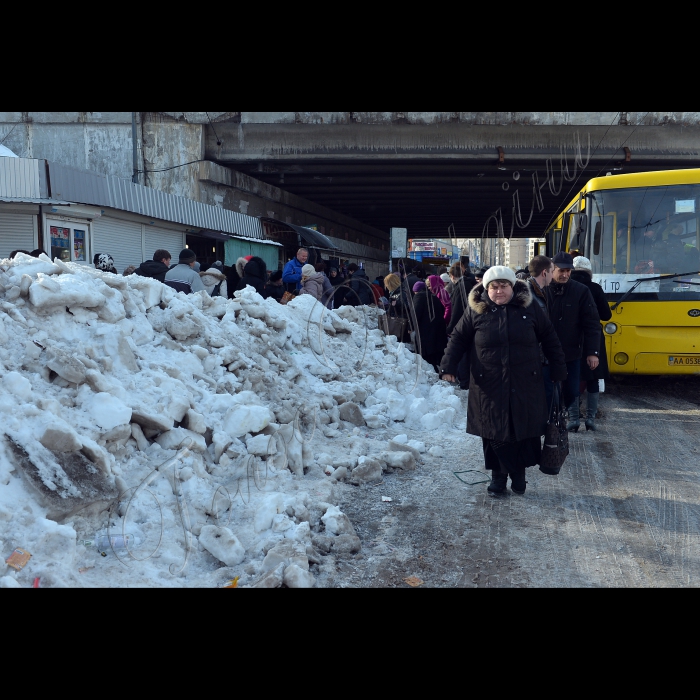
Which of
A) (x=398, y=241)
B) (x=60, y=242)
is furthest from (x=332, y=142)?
(x=60, y=242)

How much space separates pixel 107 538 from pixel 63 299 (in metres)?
2.33

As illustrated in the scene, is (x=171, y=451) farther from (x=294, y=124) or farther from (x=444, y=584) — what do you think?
(x=294, y=124)

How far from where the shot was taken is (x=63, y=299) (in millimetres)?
5516

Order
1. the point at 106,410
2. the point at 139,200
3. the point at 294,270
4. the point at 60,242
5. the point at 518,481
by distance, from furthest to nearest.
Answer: the point at 139,200, the point at 60,242, the point at 294,270, the point at 518,481, the point at 106,410

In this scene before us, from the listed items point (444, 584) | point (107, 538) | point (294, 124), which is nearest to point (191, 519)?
point (107, 538)

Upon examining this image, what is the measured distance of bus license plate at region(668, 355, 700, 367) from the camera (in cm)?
894

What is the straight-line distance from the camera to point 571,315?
708 centimetres

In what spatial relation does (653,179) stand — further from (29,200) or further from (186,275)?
(29,200)

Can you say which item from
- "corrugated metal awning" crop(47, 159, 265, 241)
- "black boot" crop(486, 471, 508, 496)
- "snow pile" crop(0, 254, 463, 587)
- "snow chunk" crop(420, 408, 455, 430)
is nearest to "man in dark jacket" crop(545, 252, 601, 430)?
"snow chunk" crop(420, 408, 455, 430)

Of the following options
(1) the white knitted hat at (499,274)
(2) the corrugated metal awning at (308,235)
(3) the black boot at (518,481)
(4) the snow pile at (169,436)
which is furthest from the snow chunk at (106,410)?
(2) the corrugated metal awning at (308,235)

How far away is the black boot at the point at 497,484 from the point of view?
5.40 meters

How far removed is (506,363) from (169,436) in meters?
2.58

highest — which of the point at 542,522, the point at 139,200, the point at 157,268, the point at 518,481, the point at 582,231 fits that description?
the point at 139,200

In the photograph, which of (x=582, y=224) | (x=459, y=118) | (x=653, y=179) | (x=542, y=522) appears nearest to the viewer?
(x=542, y=522)
